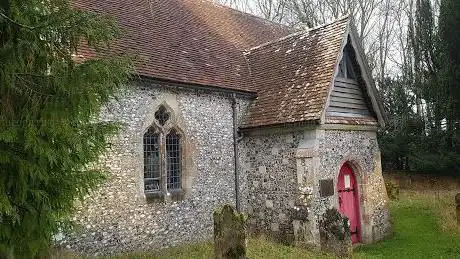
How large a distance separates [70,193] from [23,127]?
114cm

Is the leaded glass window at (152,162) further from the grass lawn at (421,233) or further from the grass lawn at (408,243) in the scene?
the grass lawn at (421,233)

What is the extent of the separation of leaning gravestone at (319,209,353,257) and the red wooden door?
2.18 m

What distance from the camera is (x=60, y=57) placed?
5535 millimetres

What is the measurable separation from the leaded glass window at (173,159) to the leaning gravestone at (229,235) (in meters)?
3.91

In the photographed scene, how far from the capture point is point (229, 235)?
26.1 feet

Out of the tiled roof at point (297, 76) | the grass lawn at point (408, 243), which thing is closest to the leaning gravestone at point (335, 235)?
the grass lawn at point (408, 243)

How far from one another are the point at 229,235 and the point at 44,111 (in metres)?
4.40

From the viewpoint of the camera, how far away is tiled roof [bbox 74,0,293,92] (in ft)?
39.5

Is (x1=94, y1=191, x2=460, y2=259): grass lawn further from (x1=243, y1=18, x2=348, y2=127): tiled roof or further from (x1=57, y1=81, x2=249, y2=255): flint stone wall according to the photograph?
(x1=243, y1=18, x2=348, y2=127): tiled roof

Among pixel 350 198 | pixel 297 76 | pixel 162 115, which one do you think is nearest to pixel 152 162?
pixel 162 115

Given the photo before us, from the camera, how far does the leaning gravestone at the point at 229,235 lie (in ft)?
25.8

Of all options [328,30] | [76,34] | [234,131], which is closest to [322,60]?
[328,30]

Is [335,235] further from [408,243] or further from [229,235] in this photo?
[229,235]

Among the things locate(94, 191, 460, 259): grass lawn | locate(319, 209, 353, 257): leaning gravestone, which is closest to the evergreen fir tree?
locate(94, 191, 460, 259): grass lawn
